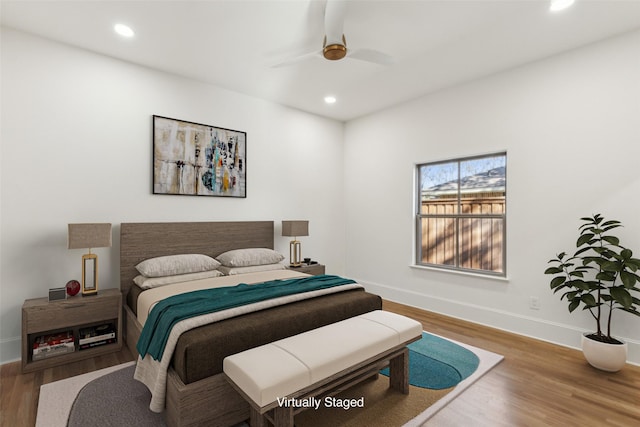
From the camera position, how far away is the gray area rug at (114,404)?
1.95 metres

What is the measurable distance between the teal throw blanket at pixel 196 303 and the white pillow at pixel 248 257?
939 millimetres

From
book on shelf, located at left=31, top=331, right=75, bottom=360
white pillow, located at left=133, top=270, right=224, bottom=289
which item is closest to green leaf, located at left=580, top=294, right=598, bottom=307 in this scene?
white pillow, located at left=133, top=270, right=224, bottom=289

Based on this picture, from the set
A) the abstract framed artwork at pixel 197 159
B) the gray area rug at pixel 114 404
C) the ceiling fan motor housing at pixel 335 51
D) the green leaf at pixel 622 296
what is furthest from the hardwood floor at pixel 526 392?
the ceiling fan motor housing at pixel 335 51

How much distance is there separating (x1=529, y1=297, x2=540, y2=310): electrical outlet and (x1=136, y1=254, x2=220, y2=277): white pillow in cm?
346

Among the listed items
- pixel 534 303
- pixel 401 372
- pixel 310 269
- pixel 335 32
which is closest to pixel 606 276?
pixel 534 303

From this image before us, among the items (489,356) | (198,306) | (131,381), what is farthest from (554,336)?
(131,381)

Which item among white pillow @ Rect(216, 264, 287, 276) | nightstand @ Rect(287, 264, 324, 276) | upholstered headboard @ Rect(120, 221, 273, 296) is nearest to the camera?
upholstered headboard @ Rect(120, 221, 273, 296)

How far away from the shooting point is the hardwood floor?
2.00 meters

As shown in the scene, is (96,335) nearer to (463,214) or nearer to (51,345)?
(51,345)

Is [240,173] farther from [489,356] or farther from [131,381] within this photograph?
[489,356]

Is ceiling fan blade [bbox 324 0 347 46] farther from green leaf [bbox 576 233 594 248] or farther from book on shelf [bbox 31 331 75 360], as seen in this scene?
book on shelf [bbox 31 331 75 360]

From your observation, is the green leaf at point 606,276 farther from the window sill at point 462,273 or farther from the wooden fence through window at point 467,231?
the wooden fence through window at point 467,231

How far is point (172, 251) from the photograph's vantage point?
3578mm

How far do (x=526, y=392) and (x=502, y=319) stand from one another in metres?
1.40
